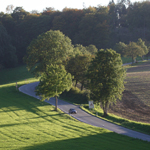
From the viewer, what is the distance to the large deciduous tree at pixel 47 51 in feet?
200

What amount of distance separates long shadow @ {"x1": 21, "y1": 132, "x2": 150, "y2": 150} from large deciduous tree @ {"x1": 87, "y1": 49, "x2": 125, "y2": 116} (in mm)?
15292

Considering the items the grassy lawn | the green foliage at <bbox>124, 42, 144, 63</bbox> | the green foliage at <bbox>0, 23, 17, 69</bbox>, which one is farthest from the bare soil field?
the green foliage at <bbox>0, 23, 17, 69</bbox>

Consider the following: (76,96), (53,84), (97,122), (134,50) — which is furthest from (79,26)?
Result: (97,122)

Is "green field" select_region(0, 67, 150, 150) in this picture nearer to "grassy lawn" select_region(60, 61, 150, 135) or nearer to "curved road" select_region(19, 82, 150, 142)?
"curved road" select_region(19, 82, 150, 142)

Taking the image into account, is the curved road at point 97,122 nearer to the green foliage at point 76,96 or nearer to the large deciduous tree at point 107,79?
the green foliage at point 76,96

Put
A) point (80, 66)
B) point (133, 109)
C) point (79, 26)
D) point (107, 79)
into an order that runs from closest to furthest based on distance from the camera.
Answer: point (107, 79)
point (133, 109)
point (80, 66)
point (79, 26)

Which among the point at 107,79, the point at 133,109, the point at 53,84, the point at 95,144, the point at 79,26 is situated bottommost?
the point at 133,109

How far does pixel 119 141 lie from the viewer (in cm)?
2442

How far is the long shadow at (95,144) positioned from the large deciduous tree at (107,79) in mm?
15292

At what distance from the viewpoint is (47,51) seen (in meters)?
62.3

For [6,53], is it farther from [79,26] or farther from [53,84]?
[53,84]

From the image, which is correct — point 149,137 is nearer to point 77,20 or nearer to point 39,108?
point 39,108

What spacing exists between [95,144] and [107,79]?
2076 cm

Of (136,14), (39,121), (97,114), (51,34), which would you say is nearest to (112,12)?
(136,14)
